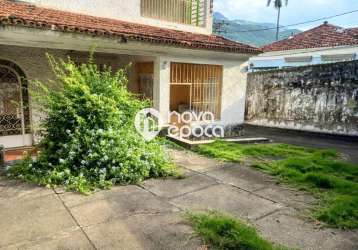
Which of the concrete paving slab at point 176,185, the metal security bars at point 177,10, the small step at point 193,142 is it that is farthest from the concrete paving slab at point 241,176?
the metal security bars at point 177,10

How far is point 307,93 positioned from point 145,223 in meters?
10.5

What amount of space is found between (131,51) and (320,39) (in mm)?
14058

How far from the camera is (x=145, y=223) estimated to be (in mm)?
3656

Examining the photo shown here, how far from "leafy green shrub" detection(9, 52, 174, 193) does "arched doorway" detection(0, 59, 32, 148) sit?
2.59m

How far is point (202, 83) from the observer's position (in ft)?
34.3

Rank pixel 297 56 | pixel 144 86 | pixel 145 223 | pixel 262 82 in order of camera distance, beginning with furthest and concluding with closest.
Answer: pixel 297 56, pixel 262 82, pixel 144 86, pixel 145 223

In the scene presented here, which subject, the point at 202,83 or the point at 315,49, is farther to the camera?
the point at 315,49

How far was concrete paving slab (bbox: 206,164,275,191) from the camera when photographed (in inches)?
209

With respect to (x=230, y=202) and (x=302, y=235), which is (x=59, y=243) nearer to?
(x=230, y=202)

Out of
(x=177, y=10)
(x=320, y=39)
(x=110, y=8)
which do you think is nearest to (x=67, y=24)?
(x=110, y=8)

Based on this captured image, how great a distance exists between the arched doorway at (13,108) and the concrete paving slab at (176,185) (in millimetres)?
4895

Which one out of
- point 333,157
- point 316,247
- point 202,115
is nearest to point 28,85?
point 202,115

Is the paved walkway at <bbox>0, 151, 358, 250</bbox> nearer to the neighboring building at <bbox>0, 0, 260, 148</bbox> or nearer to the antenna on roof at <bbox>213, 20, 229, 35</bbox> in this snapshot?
the neighboring building at <bbox>0, 0, 260, 148</bbox>

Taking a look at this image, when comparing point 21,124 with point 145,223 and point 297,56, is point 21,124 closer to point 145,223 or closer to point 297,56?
point 145,223
